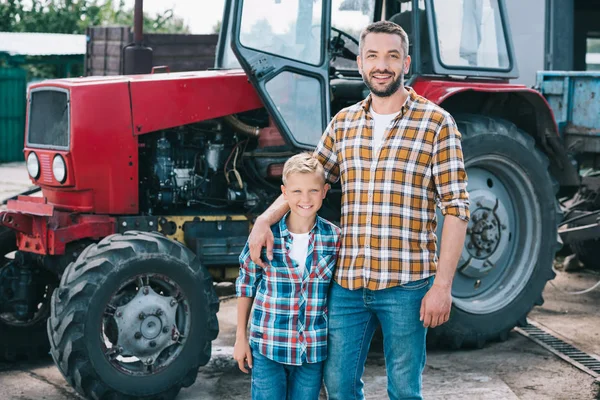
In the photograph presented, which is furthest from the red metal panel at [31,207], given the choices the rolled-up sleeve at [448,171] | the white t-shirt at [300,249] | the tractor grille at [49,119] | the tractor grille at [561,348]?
the tractor grille at [561,348]

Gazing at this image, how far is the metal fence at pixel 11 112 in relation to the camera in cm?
1873

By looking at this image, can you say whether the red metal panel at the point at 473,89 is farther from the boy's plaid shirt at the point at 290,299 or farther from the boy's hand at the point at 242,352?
the boy's hand at the point at 242,352

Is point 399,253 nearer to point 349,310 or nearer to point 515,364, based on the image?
point 349,310

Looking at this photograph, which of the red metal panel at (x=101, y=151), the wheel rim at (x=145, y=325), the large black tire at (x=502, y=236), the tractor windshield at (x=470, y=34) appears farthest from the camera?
the tractor windshield at (x=470, y=34)

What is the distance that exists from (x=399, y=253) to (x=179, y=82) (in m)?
2.62

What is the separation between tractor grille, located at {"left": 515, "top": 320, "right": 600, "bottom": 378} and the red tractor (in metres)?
0.22

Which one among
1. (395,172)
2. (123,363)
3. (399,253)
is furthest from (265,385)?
(123,363)

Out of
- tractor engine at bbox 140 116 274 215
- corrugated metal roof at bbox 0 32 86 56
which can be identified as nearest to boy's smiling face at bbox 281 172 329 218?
tractor engine at bbox 140 116 274 215

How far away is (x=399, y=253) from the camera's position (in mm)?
3289

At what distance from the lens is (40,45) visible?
20.2 metres

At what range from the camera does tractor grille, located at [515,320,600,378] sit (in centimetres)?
547

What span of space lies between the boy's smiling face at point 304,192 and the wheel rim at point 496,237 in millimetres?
2637

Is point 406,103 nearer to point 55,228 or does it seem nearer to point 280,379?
point 280,379

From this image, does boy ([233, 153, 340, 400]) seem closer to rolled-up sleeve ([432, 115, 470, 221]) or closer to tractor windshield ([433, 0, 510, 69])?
rolled-up sleeve ([432, 115, 470, 221])
